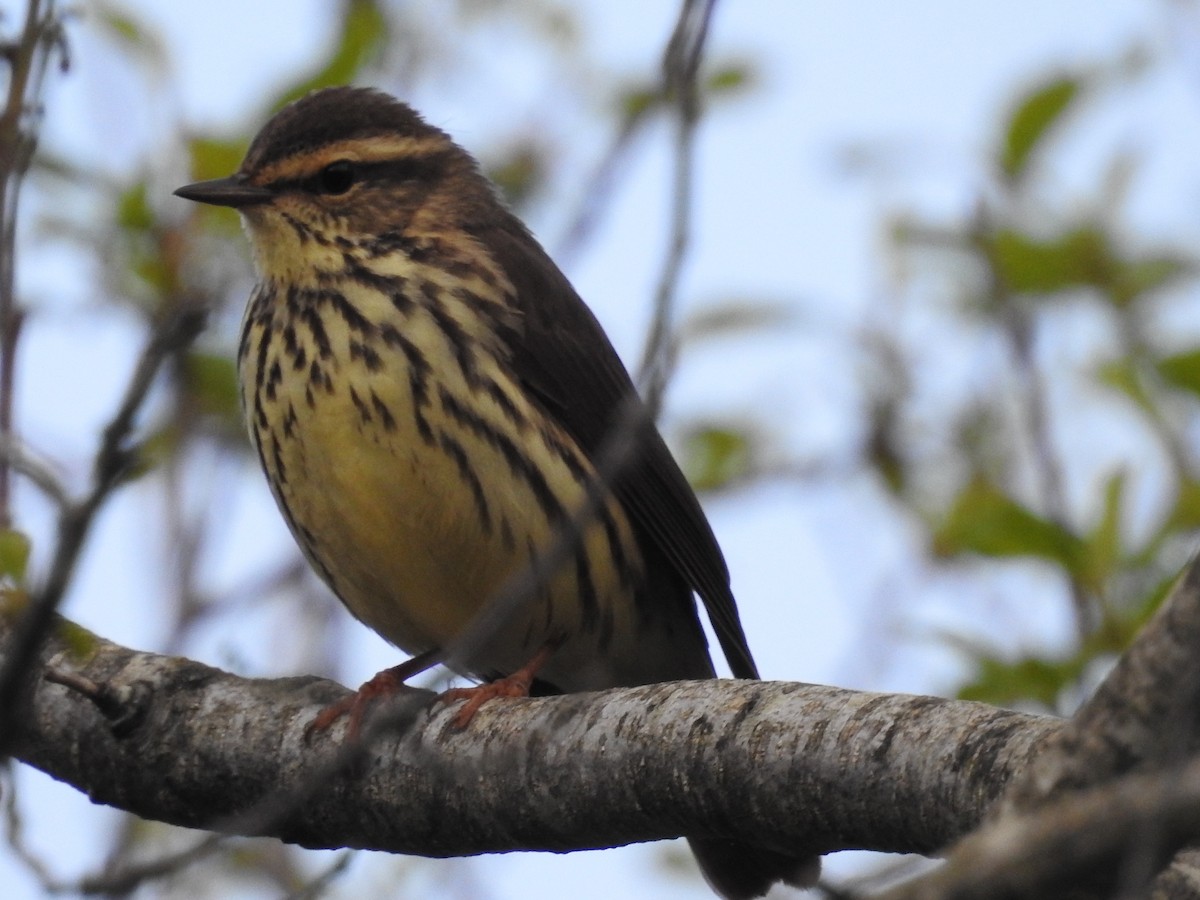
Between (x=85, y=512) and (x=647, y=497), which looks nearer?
(x=85, y=512)

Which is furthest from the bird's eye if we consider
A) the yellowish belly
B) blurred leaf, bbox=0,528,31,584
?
blurred leaf, bbox=0,528,31,584

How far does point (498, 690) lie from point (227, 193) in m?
2.21

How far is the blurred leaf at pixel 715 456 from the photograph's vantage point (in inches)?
314

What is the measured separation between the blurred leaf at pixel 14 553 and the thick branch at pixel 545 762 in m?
0.22

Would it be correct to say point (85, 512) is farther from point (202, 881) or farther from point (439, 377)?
point (202, 881)

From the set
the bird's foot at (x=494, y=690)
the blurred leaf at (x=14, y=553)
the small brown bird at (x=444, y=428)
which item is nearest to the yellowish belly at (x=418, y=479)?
the small brown bird at (x=444, y=428)

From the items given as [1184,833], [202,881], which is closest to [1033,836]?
[1184,833]

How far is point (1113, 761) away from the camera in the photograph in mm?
2613

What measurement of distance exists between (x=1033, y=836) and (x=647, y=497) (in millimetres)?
4379

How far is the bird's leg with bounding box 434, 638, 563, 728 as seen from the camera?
201 inches

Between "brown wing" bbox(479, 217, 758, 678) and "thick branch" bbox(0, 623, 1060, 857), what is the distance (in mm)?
1439

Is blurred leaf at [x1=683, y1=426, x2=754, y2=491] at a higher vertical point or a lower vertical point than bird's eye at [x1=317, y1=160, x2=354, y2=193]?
lower

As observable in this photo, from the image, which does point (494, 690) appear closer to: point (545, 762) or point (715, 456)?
point (545, 762)

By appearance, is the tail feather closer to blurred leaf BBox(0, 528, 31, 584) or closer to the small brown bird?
the small brown bird
